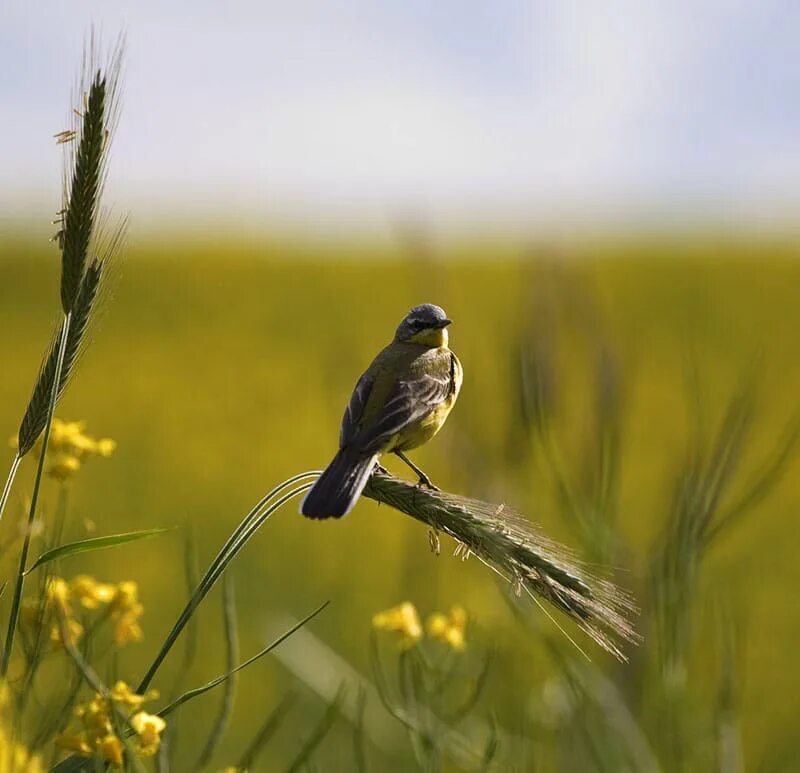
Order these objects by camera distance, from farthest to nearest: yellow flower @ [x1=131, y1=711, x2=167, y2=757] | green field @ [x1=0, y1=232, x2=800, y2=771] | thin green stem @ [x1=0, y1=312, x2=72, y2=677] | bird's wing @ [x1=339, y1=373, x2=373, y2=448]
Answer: green field @ [x1=0, y1=232, x2=800, y2=771] → bird's wing @ [x1=339, y1=373, x2=373, y2=448] → yellow flower @ [x1=131, y1=711, x2=167, y2=757] → thin green stem @ [x1=0, y1=312, x2=72, y2=677]

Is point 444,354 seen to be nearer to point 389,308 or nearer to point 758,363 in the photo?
point 758,363

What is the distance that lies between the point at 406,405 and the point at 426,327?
709 millimetres

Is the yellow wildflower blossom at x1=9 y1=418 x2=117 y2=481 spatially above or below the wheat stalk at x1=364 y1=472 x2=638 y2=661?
above

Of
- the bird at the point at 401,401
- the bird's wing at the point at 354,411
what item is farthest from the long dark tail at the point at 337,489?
the bird's wing at the point at 354,411

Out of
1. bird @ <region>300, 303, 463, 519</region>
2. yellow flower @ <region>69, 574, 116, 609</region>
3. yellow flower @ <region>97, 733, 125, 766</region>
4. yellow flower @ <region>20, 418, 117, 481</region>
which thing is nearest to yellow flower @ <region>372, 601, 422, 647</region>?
bird @ <region>300, 303, 463, 519</region>

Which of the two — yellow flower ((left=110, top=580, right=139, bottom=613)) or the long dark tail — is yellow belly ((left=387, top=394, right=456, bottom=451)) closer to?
the long dark tail

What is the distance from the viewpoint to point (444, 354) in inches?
159

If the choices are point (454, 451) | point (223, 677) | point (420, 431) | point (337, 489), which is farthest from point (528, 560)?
point (454, 451)

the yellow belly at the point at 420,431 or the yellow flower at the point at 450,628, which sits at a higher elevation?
the yellow belly at the point at 420,431

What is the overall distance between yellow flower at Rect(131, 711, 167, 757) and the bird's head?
2008 millimetres

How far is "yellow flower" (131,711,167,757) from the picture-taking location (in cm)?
237

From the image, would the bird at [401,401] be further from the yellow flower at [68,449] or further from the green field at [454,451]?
the yellow flower at [68,449]

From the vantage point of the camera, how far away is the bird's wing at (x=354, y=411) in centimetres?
334

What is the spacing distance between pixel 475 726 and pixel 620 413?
11.9 ft
